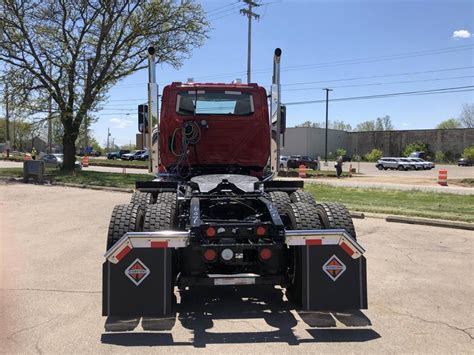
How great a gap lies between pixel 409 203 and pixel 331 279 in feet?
37.9

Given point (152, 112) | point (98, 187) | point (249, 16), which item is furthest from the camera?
point (249, 16)

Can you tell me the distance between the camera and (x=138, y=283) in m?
4.52

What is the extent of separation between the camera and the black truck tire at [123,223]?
4836 mm

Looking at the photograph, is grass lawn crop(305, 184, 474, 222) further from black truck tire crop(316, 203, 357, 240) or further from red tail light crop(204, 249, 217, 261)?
red tail light crop(204, 249, 217, 261)

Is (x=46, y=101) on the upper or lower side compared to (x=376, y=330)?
upper

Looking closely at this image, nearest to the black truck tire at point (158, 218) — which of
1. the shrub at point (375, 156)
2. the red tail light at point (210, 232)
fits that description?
the red tail light at point (210, 232)

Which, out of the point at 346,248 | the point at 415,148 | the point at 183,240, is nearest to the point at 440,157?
the point at 415,148

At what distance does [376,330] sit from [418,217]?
7949mm

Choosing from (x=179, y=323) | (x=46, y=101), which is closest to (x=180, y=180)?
(x=179, y=323)

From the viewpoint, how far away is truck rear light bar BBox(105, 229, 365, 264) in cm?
445

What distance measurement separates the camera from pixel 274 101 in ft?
23.3

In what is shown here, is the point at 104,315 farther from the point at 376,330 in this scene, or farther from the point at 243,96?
the point at 243,96

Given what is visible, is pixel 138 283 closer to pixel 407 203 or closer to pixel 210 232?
pixel 210 232

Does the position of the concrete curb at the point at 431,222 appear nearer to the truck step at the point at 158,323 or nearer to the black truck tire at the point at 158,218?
the black truck tire at the point at 158,218
